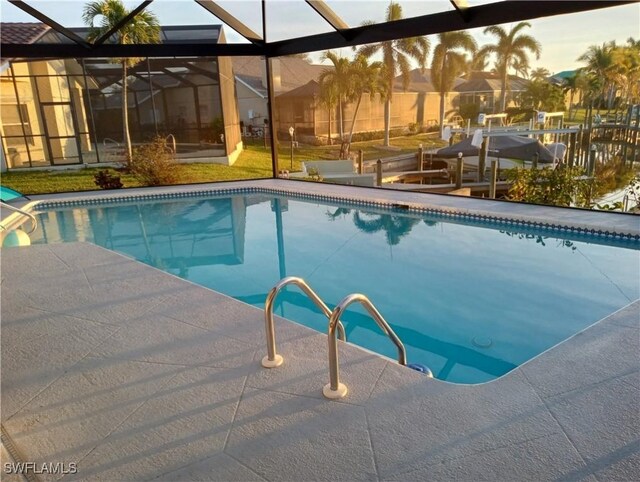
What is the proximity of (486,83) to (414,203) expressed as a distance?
17186 mm

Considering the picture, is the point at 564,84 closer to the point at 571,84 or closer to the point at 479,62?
the point at 571,84

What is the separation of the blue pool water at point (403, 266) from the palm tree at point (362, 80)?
36.9 ft

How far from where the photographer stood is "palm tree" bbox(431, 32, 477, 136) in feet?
68.1

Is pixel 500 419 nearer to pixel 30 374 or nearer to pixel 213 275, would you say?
pixel 30 374

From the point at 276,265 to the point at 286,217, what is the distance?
2422mm

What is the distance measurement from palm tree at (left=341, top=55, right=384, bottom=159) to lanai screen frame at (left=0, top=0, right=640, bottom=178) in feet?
31.9

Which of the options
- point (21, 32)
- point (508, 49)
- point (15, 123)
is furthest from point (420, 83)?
point (21, 32)

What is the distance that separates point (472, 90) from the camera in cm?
2269

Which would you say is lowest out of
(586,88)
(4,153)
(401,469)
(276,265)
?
(276,265)

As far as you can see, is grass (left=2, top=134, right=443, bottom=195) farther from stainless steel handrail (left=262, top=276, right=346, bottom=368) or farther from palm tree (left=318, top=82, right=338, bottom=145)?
stainless steel handrail (left=262, top=276, right=346, bottom=368)

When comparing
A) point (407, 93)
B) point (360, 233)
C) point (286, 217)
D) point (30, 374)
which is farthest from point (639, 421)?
point (407, 93)

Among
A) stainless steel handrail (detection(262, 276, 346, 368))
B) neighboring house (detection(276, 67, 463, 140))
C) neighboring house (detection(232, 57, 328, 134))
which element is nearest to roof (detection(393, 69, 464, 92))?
neighboring house (detection(276, 67, 463, 140))

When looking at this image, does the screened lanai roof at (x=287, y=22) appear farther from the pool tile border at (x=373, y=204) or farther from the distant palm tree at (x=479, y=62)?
the distant palm tree at (x=479, y=62)

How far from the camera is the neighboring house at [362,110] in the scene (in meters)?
20.7
